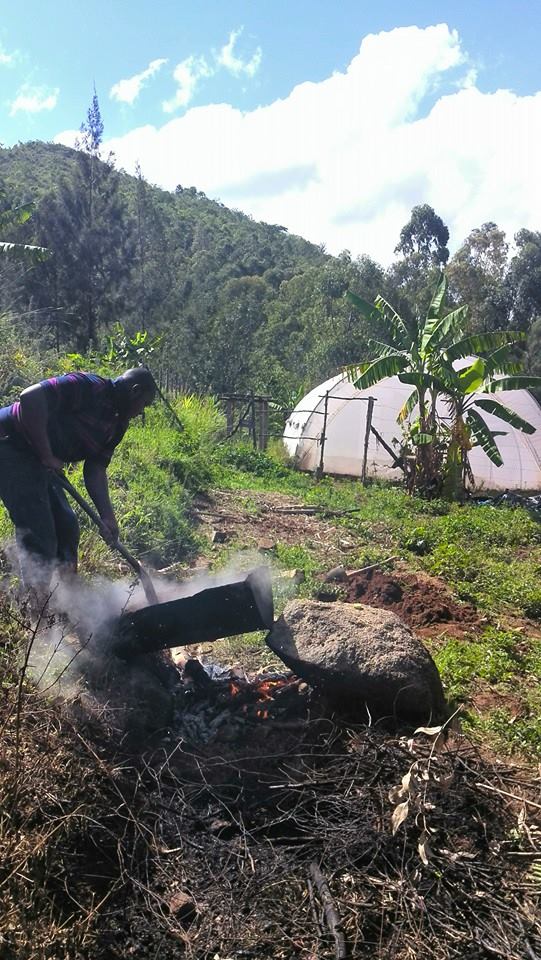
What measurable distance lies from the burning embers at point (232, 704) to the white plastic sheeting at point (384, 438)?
1142cm

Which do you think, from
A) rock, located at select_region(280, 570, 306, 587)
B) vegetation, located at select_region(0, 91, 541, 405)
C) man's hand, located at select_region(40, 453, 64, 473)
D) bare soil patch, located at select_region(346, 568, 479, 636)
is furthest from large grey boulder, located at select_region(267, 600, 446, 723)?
vegetation, located at select_region(0, 91, 541, 405)

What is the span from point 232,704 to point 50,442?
179 cm

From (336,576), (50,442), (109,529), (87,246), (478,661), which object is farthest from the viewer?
(87,246)

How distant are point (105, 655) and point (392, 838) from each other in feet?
5.84

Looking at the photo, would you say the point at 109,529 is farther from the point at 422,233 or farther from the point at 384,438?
the point at 422,233

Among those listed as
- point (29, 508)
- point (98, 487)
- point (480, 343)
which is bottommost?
point (29, 508)

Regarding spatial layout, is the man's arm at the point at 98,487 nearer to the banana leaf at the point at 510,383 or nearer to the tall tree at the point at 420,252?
the banana leaf at the point at 510,383

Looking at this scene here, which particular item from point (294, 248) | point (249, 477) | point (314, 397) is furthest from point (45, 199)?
point (294, 248)

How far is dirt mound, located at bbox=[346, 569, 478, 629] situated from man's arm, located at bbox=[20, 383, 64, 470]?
3623 mm

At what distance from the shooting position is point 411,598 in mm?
6695

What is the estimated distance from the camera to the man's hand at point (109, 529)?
166 inches

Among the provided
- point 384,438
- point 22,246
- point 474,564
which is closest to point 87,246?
point 22,246

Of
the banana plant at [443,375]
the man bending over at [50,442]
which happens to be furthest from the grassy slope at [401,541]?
the man bending over at [50,442]

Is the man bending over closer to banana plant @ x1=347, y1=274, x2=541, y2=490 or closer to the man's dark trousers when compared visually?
the man's dark trousers
